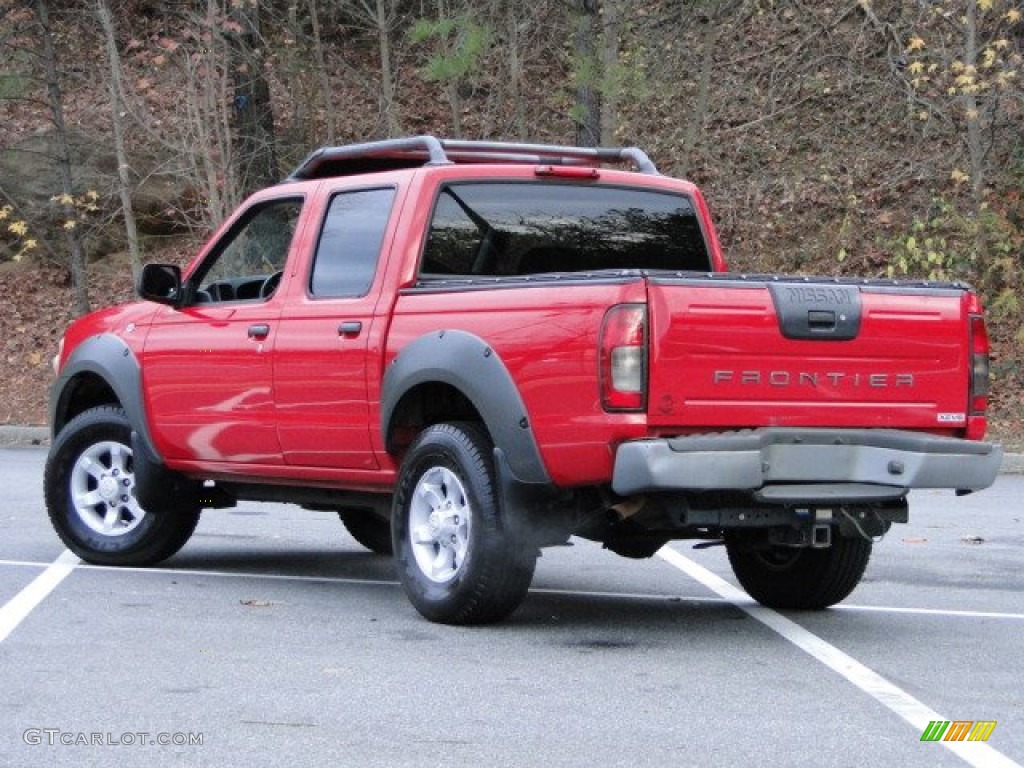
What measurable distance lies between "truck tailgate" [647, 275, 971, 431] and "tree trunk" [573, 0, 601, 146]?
→ 12.9 m

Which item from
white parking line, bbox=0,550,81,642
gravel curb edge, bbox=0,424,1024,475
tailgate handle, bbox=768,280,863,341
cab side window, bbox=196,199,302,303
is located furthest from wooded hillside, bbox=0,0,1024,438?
tailgate handle, bbox=768,280,863,341

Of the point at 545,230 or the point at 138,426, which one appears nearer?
the point at 545,230

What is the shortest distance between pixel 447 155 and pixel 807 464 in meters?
Answer: 2.89

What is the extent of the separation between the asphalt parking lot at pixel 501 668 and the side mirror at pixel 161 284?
1.45 m

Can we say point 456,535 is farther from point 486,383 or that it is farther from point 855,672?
point 855,672

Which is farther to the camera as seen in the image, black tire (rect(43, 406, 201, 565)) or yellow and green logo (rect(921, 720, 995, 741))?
black tire (rect(43, 406, 201, 565))

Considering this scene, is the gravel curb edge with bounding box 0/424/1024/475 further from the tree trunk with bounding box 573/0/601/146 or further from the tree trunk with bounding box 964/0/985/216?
the tree trunk with bounding box 964/0/985/216

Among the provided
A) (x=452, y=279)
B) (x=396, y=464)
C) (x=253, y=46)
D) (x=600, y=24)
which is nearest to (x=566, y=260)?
(x=452, y=279)

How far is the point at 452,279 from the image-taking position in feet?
27.9

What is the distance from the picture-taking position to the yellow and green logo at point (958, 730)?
588 centimetres

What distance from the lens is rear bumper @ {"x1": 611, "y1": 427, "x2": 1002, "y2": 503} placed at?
716 centimetres

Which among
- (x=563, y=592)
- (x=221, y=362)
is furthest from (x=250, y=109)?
(x=563, y=592)

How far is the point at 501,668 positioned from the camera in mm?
7070

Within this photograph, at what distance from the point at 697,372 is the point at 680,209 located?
2227 mm
